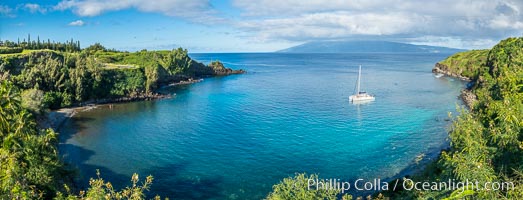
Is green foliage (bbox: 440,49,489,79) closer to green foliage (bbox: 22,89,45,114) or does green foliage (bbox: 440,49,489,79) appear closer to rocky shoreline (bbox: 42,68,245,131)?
rocky shoreline (bbox: 42,68,245,131)

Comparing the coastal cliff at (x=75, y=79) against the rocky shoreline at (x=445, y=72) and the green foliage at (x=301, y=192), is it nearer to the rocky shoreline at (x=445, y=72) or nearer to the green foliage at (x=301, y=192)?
the green foliage at (x=301, y=192)

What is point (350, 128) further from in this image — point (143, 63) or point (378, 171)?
point (143, 63)

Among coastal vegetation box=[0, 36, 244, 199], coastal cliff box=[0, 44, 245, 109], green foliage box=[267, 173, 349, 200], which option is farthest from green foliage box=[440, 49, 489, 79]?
green foliage box=[267, 173, 349, 200]

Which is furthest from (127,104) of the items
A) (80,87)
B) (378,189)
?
(378,189)

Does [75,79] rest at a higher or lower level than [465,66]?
lower

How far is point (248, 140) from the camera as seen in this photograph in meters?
54.7

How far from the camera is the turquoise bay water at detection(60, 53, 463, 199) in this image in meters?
41.6

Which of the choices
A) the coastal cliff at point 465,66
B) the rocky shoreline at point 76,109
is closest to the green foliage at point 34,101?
the rocky shoreline at point 76,109

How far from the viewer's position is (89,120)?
226ft

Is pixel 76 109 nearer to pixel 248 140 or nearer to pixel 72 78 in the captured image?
pixel 72 78

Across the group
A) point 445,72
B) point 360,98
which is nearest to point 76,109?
point 360,98

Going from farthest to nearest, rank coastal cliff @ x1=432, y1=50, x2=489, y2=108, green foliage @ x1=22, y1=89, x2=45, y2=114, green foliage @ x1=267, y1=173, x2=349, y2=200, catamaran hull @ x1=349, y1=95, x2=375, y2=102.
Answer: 1. coastal cliff @ x1=432, y1=50, x2=489, y2=108
2. catamaran hull @ x1=349, y1=95, x2=375, y2=102
3. green foliage @ x1=22, y1=89, x2=45, y2=114
4. green foliage @ x1=267, y1=173, x2=349, y2=200

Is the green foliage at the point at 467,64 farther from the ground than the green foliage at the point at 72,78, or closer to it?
farther from the ground

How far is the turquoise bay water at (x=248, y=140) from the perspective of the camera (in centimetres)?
4159
